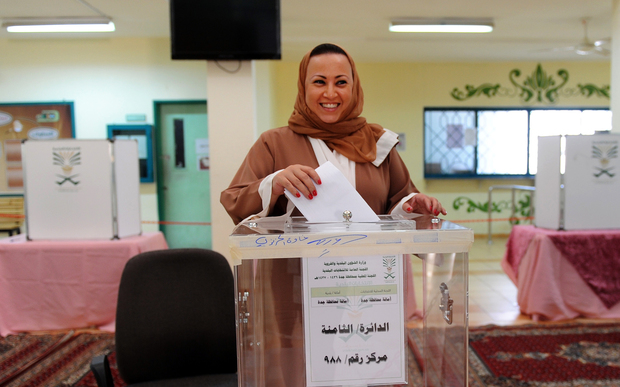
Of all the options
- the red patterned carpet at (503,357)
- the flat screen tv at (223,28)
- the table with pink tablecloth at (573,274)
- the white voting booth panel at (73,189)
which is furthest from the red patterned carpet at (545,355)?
the white voting booth panel at (73,189)

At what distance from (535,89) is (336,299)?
23.3 ft

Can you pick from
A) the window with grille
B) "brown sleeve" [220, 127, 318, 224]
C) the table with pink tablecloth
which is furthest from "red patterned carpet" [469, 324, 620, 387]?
the window with grille

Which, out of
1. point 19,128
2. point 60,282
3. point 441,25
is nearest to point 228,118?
point 60,282

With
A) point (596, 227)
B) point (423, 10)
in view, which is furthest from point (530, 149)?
point (596, 227)

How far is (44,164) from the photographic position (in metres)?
2.83

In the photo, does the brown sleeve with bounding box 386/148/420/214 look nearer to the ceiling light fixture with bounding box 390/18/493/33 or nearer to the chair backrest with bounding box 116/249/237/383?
the chair backrest with bounding box 116/249/237/383

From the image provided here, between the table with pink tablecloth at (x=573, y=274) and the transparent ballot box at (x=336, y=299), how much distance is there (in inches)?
106

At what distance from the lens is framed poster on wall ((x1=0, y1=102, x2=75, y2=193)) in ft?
16.7

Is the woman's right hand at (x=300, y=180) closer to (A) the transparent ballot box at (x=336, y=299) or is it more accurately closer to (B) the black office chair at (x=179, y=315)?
(A) the transparent ballot box at (x=336, y=299)

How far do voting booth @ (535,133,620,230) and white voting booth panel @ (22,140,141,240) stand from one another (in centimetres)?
301

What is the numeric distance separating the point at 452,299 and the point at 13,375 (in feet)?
8.40

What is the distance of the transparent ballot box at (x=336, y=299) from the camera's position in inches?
24.3

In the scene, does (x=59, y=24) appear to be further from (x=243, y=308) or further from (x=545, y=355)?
(x=545, y=355)

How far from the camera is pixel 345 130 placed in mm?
1068
